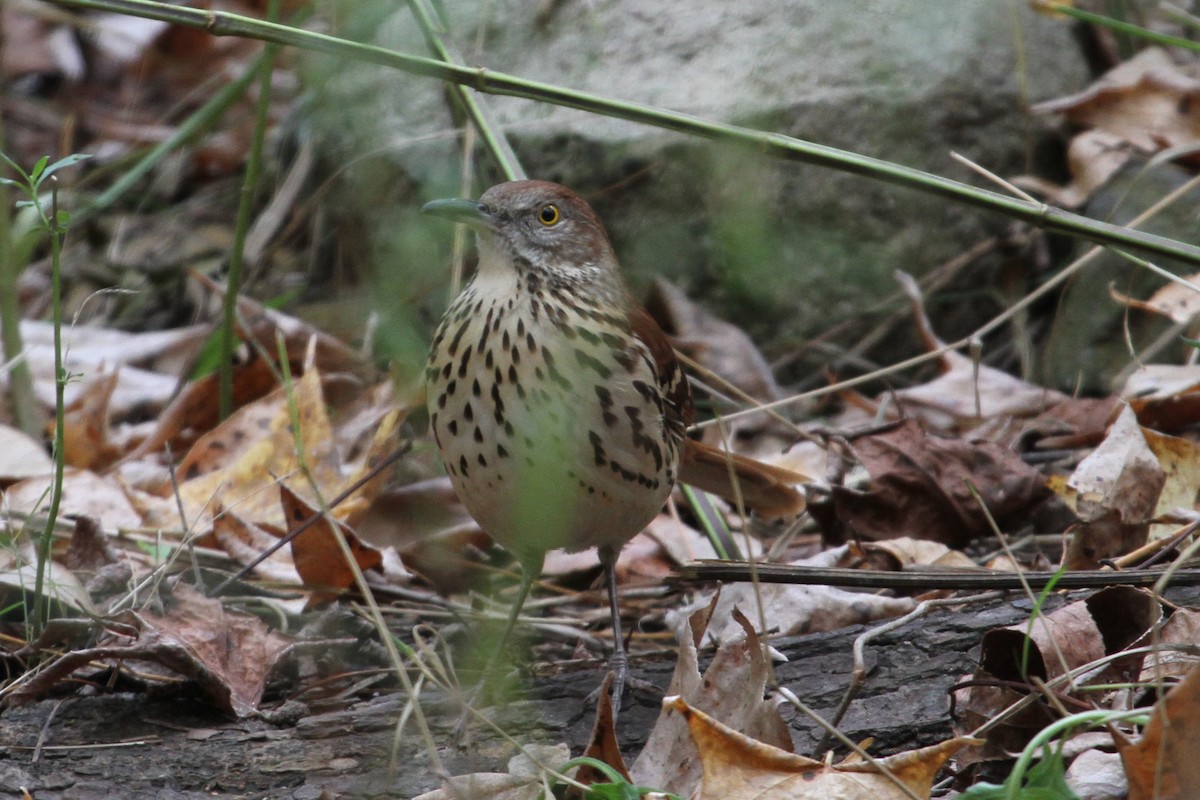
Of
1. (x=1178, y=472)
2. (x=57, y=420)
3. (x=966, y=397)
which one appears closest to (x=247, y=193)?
(x=57, y=420)

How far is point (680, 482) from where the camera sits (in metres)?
4.13

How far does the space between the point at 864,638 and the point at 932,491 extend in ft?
3.84

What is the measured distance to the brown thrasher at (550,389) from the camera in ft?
10.7

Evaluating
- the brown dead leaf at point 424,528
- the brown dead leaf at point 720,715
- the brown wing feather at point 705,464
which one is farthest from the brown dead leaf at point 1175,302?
the brown dead leaf at point 720,715

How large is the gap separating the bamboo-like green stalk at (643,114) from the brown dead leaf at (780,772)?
1.05 meters

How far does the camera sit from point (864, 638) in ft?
9.48

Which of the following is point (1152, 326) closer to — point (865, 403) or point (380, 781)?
point (865, 403)

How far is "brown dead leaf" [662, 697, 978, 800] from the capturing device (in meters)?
2.27

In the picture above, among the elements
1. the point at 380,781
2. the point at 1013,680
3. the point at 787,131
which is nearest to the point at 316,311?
the point at 787,131

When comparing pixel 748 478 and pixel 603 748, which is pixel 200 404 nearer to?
pixel 748 478

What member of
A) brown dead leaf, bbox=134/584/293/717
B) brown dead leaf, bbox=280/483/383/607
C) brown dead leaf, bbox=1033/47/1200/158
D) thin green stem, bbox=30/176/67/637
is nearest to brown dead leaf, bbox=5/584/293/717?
brown dead leaf, bbox=134/584/293/717

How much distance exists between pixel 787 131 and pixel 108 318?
332cm

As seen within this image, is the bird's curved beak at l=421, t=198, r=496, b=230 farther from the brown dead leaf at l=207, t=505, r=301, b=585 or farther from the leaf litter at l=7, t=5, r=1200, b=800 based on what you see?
the brown dead leaf at l=207, t=505, r=301, b=585

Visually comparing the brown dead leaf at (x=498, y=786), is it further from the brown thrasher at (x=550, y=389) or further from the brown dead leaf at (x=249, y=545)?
the brown dead leaf at (x=249, y=545)
